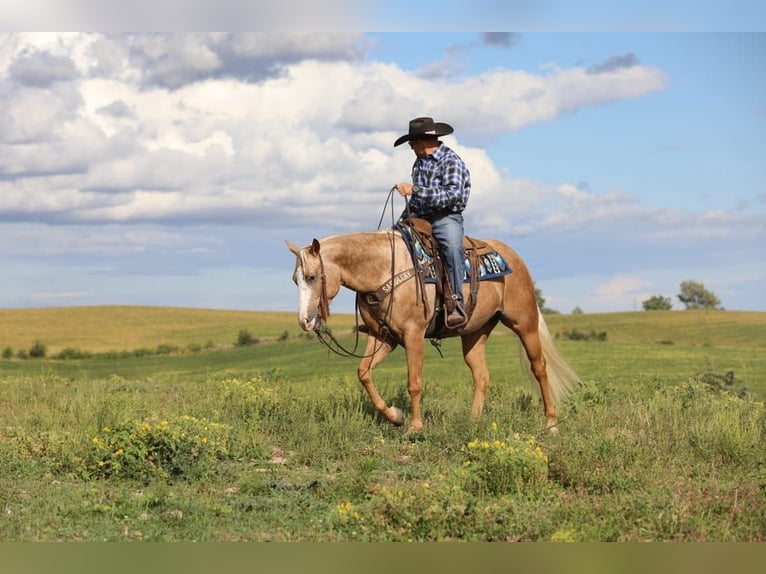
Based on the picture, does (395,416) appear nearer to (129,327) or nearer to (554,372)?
(554,372)

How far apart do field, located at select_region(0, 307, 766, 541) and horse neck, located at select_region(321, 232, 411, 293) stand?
5.23ft

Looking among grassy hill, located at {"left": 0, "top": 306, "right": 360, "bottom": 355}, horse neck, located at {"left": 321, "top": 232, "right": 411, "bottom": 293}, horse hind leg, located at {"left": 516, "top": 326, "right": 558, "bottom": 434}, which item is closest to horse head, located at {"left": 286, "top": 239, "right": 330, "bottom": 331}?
horse neck, located at {"left": 321, "top": 232, "right": 411, "bottom": 293}

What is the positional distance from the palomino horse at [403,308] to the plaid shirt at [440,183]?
522 millimetres

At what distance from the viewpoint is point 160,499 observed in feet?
25.6

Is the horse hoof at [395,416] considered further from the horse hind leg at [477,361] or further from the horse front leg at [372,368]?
the horse hind leg at [477,361]

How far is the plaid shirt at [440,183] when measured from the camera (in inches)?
408

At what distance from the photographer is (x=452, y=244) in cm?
1043

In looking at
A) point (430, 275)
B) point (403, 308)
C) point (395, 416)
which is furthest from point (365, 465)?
point (430, 275)

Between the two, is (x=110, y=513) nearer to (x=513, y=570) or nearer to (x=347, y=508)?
(x=347, y=508)

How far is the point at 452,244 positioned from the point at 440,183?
71 centimetres

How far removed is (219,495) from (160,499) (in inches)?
23.3

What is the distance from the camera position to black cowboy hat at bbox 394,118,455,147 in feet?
34.5

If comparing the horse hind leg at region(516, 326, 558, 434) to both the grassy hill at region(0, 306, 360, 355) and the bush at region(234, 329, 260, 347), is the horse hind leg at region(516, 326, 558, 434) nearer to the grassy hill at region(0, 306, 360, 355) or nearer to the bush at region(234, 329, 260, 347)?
the bush at region(234, 329, 260, 347)

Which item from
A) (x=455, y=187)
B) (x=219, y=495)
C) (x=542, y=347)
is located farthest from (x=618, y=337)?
(x=219, y=495)
